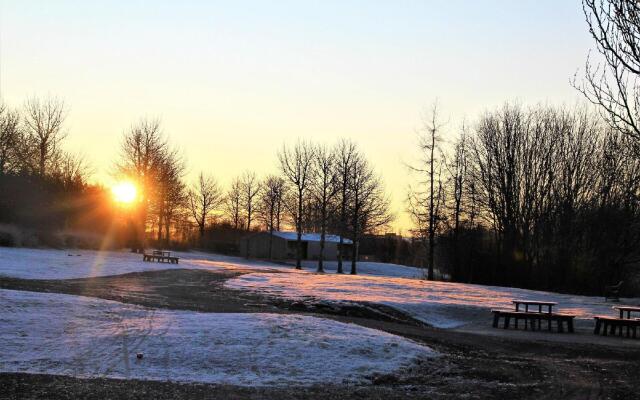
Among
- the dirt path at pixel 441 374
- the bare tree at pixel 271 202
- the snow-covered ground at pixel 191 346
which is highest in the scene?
the bare tree at pixel 271 202

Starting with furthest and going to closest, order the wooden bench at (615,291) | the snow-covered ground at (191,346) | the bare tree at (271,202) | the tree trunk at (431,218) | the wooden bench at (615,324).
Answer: the bare tree at (271,202) → the tree trunk at (431,218) → the wooden bench at (615,291) → the wooden bench at (615,324) → the snow-covered ground at (191,346)

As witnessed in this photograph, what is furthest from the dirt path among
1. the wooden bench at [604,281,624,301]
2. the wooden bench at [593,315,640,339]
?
the wooden bench at [604,281,624,301]

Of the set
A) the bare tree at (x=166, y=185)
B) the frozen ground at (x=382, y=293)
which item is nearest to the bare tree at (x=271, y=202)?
the bare tree at (x=166, y=185)

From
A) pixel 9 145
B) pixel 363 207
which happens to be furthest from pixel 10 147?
pixel 363 207

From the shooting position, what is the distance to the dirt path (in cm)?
785

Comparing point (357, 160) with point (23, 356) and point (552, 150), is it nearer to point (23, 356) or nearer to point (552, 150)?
point (552, 150)

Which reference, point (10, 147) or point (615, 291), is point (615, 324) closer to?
point (615, 291)

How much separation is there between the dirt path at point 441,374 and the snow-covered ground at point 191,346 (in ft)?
1.63

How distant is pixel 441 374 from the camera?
995 cm

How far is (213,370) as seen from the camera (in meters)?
9.12

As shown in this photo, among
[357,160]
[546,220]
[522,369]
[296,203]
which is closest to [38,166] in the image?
[296,203]

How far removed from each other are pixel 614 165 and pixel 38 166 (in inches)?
1760

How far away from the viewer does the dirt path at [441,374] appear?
7846mm

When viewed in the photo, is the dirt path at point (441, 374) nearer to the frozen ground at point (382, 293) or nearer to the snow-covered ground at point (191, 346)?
the snow-covered ground at point (191, 346)
